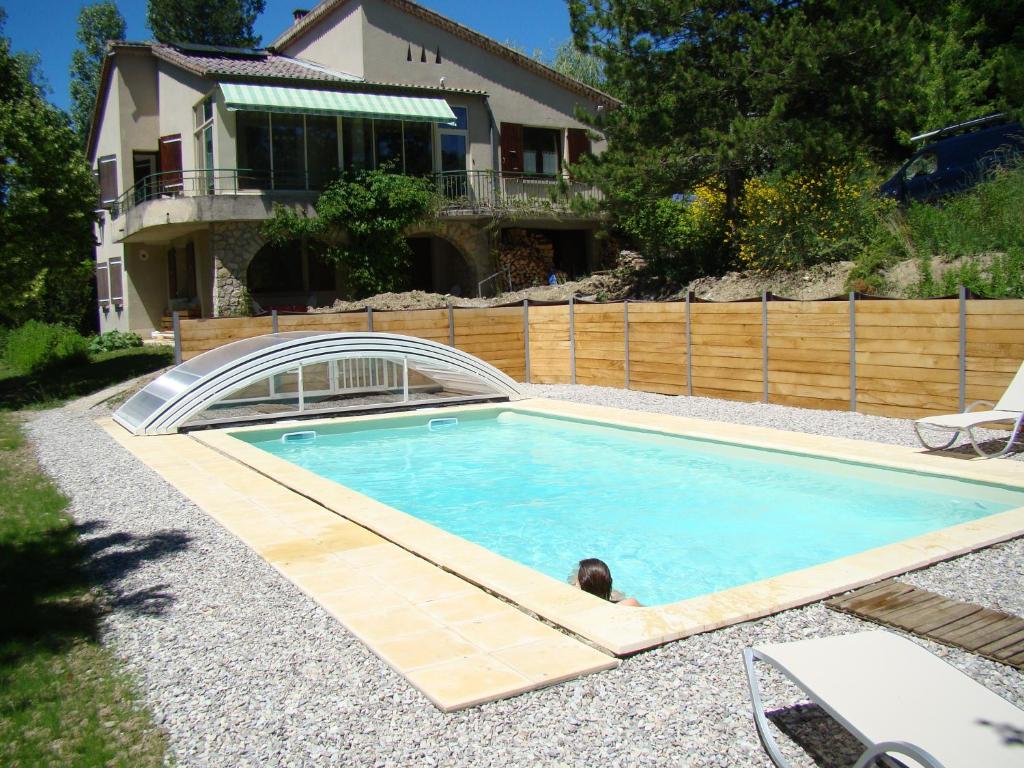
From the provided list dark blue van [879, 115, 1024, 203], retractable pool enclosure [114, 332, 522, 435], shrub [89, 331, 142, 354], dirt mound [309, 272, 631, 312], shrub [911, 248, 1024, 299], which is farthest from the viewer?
shrub [89, 331, 142, 354]

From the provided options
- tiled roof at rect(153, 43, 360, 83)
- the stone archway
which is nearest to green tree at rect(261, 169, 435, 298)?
the stone archway

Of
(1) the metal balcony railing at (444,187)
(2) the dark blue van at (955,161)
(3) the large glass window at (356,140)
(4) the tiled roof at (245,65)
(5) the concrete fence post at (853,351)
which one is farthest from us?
(3) the large glass window at (356,140)

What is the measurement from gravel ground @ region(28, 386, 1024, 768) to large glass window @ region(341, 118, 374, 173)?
2083 cm

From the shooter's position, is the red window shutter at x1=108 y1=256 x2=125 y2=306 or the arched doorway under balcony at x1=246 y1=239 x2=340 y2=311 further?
the red window shutter at x1=108 y1=256 x2=125 y2=306

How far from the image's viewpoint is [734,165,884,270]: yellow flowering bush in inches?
795

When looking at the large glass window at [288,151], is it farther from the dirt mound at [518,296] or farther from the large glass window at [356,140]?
the dirt mound at [518,296]

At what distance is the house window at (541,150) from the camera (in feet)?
98.3

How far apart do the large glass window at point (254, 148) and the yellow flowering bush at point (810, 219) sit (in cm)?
1336

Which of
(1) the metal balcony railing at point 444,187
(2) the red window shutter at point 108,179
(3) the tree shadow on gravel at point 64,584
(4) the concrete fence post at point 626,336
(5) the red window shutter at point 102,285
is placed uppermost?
(2) the red window shutter at point 108,179

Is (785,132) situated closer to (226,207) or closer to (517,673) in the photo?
(226,207)

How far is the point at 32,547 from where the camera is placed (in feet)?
22.6

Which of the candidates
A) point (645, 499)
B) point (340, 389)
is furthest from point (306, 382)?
point (645, 499)

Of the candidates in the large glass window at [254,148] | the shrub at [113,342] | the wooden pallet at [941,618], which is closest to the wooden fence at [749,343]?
the wooden pallet at [941,618]

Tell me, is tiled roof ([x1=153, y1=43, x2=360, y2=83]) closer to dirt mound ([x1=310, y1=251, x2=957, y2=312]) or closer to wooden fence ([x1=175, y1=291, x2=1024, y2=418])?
dirt mound ([x1=310, y1=251, x2=957, y2=312])
